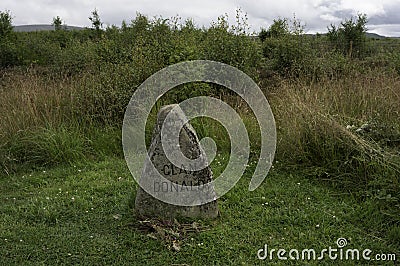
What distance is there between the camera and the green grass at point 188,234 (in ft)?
11.3

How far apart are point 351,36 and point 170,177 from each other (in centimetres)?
1262

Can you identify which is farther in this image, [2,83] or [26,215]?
[2,83]

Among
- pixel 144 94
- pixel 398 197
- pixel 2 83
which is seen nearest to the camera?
pixel 398 197

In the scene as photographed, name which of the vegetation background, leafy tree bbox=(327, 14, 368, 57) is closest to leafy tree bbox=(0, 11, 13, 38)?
the vegetation background

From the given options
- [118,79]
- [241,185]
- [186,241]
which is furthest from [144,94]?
[186,241]

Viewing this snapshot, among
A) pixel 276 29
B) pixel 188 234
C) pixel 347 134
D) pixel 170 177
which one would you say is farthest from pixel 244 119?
pixel 276 29

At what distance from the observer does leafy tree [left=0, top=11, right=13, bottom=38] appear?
1622 cm

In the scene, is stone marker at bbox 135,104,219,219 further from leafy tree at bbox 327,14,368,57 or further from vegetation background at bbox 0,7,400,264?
leafy tree at bbox 327,14,368,57

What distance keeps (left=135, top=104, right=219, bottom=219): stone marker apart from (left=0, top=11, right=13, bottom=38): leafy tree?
15.0 m

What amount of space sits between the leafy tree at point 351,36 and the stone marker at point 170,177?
11.6 meters

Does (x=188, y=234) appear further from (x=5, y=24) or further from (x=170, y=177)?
(x=5, y=24)

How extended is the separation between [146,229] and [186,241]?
0.41 m

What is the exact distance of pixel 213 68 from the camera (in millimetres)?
8328

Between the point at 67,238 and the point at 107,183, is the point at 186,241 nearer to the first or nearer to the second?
the point at 67,238
